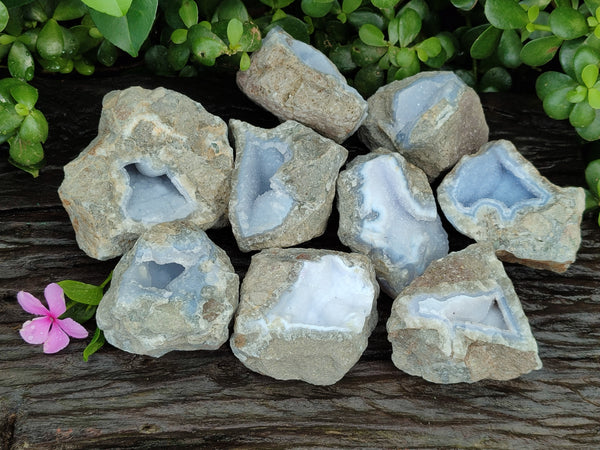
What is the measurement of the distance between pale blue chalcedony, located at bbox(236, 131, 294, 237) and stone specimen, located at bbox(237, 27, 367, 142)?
0.36 ft

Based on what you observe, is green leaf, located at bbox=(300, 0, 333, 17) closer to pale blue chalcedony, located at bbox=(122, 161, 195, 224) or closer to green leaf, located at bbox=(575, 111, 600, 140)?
pale blue chalcedony, located at bbox=(122, 161, 195, 224)

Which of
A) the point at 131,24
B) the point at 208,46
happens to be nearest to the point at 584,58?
the point at 208,46

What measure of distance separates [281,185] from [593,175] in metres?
0.82

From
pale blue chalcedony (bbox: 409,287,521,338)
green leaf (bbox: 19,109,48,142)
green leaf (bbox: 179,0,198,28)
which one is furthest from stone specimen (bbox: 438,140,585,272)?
green leaf (bbox: 19,109,48,142)

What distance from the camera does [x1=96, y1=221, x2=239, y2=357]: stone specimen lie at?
1433 mm

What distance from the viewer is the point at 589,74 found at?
1603mm

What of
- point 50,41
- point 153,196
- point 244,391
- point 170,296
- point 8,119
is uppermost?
point 50,41

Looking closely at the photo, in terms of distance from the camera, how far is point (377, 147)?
5.85ft

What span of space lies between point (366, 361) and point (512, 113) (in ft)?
2.82

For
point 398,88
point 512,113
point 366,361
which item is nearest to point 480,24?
point 512,113

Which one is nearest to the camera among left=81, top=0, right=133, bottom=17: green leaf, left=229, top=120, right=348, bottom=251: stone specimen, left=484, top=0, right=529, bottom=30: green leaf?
left=81, top=0, right=133, bottom=17: green leaf

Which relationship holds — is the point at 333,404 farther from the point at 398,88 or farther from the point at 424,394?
the point at 398,88

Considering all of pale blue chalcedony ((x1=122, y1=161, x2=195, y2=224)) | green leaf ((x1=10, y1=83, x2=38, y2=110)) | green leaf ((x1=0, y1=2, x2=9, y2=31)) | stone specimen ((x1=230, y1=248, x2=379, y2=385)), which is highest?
green leaf ((x1=0, y1=2, x2=9, y2=31))

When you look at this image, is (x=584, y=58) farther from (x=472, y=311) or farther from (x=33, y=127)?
(x=33, y=127)
